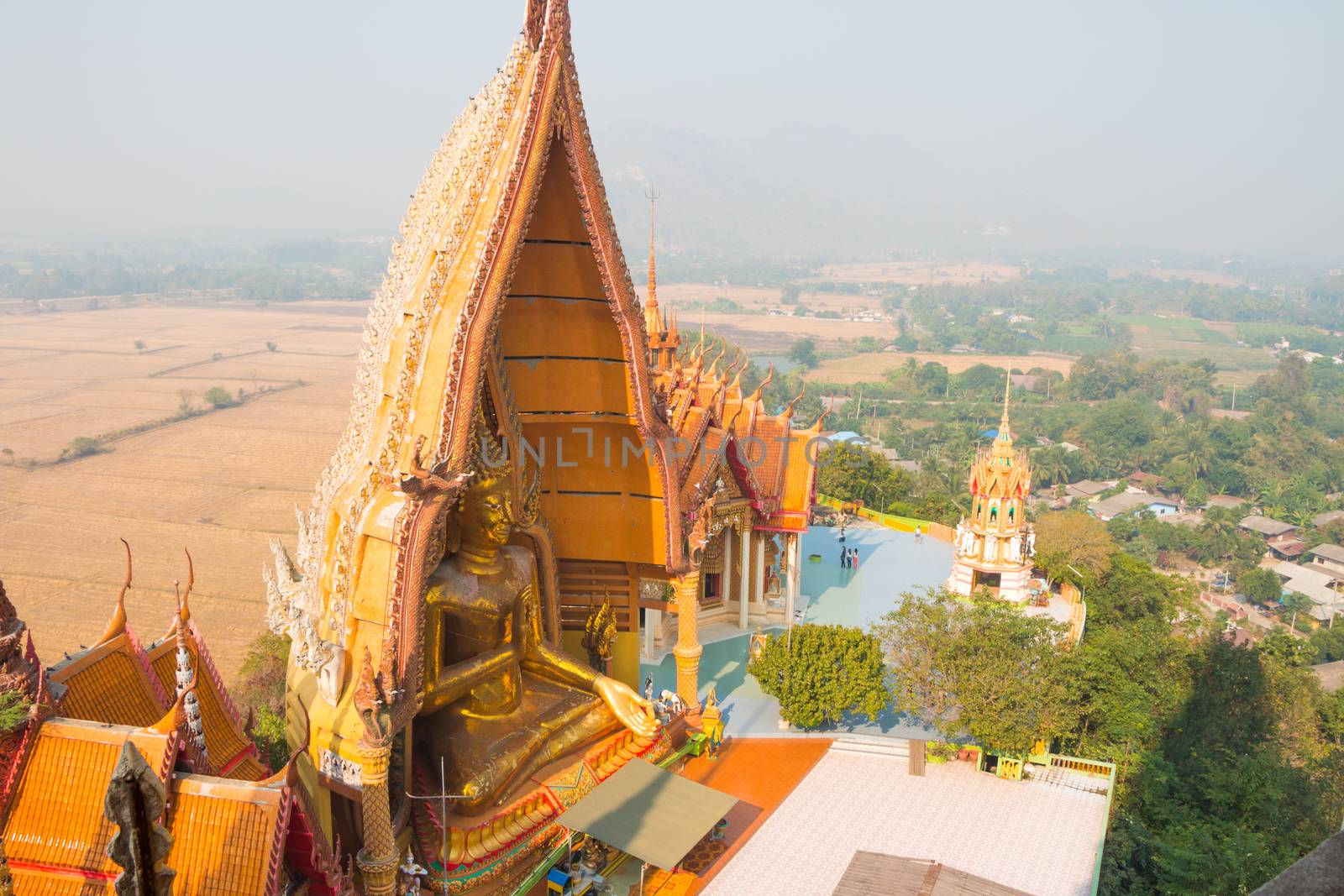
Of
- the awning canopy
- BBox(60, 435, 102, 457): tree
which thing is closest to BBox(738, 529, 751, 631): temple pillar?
the awning canopy

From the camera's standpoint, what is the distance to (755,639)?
19.1 metres

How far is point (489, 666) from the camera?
416 inches

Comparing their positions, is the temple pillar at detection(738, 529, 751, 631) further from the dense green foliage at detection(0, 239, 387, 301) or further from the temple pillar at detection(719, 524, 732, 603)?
the dense green foliage at detection(0, 239, 387, 301)

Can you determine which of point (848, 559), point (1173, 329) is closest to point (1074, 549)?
point (848, 559)

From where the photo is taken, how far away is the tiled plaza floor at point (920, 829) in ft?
41.5

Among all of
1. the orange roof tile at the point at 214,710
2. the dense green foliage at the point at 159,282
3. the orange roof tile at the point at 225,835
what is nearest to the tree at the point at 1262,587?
the orange roof tile at the point at 214,710

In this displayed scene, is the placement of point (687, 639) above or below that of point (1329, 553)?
above

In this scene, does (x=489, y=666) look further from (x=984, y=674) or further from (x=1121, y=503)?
(x=1121, y=503)

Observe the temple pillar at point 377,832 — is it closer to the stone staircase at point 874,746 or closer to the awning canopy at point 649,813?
the awning canopy at point 649,813

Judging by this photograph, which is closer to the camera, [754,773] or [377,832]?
[377,832]

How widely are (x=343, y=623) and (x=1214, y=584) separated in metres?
42.9

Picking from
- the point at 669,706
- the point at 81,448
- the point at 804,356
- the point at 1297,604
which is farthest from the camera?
the point at 804,356

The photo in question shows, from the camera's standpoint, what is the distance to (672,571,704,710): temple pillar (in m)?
12.9

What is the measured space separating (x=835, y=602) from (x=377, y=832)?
50.7 feet
